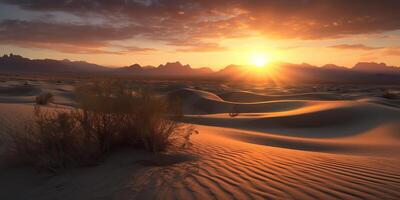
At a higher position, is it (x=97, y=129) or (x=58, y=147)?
(x=97, y=129)

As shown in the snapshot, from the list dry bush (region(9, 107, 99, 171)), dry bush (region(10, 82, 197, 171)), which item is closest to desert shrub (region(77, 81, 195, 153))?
dry bush (region(10, 82, 197, 171))

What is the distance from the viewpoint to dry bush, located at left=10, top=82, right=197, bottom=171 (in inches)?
270

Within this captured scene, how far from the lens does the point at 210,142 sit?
29.9 ft

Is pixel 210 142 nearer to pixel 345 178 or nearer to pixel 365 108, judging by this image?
pixel 345 178

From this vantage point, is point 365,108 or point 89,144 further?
point 365,108

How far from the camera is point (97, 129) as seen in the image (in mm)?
7277

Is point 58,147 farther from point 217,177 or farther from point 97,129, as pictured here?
point 217,177

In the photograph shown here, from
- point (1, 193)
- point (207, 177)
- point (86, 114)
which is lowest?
point (1, 193)

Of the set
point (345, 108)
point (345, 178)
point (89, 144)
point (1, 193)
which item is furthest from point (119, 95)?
point (345, 108)

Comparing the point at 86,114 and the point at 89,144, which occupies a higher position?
the point at 86,114

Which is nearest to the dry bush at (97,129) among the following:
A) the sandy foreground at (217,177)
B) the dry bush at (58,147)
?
the dry bush at (58,147)

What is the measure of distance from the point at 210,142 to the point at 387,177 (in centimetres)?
412

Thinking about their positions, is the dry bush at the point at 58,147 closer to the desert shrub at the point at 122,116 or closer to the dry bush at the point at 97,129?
the dry bush at the point at 97,129

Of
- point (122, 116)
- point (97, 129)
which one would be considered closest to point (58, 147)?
point (97, 129)
